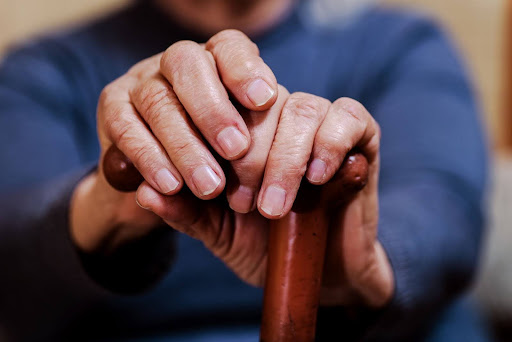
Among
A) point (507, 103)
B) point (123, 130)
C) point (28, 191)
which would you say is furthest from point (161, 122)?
point (507, 103)

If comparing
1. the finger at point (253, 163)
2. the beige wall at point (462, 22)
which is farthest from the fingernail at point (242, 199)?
the beige wall at point (462, 22)

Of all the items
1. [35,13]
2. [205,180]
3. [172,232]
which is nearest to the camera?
[205,180]

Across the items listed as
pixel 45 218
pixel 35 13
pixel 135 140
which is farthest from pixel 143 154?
pixel 35 13

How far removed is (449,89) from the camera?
621 mm

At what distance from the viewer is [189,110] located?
10.6 inches

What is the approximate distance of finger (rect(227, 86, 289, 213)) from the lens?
10.3 inches

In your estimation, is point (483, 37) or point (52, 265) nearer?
point (52, 265)

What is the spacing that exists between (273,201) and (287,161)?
0.02 meters

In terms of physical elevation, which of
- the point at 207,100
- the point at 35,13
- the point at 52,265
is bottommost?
the point at 52,265

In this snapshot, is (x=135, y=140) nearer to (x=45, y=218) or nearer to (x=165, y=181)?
(x=165, y=181)

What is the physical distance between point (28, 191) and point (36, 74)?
18cm

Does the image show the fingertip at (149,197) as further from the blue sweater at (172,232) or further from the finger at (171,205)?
→ the blue sweater at (172,232)

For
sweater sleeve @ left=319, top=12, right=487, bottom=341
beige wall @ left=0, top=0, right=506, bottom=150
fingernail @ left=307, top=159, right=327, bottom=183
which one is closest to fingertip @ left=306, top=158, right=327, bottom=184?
fingernail @ left=307, top=159, right=327, bottom=183

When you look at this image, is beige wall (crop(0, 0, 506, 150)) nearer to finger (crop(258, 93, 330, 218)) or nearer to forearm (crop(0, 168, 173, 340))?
forearm (crop(0, 168, 173, 340))
